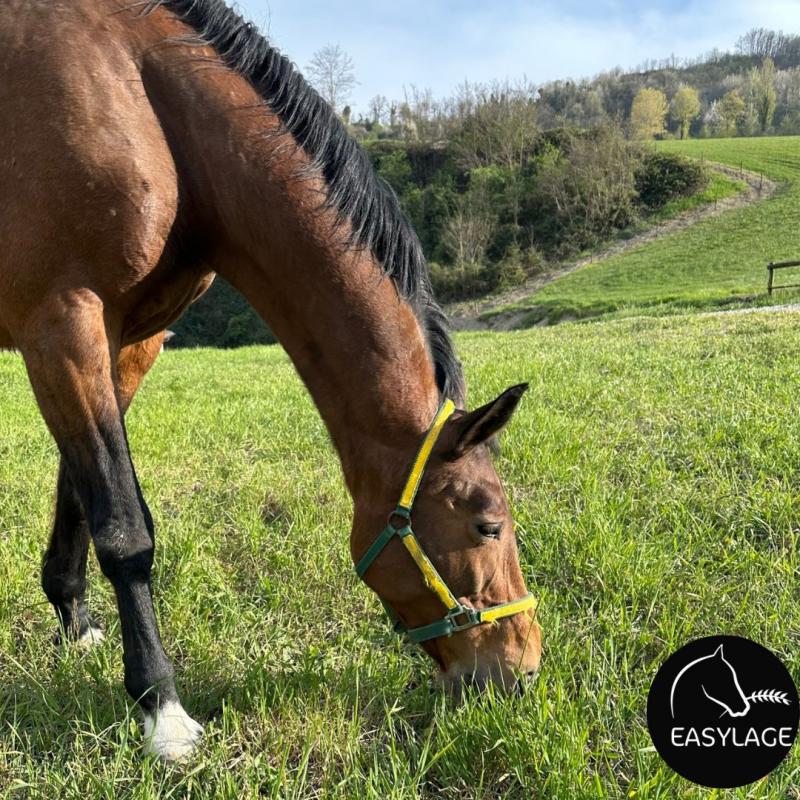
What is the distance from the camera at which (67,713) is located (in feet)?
6.50

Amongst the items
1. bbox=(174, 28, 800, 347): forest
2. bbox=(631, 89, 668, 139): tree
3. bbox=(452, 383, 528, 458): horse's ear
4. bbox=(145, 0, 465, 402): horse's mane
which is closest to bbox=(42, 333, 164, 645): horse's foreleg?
bbox=(145, 0, 465, 402): horse's mane

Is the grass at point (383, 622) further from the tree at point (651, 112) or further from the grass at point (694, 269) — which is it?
the tree at point (651, 112)

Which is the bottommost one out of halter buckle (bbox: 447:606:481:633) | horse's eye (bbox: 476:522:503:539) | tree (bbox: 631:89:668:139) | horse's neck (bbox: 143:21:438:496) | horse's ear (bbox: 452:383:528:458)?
halter buckle (bbox: 447:606:481:633)

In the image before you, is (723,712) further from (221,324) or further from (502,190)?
(502,190)

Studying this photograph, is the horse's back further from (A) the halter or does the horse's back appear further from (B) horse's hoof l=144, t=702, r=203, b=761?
(B) horse's hoof l=144, t=702, r=203, b=761

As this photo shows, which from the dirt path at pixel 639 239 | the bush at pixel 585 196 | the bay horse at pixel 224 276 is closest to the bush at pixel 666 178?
the bush at pixel 585 196

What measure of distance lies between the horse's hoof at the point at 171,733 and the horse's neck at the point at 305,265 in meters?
0.88

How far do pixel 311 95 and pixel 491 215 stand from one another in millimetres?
46558

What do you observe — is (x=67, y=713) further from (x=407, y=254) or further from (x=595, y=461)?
(x=595, y=461)

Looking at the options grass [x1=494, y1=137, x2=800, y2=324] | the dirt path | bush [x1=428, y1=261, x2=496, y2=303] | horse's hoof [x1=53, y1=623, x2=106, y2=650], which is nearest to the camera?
horse's hoof [x1=53, y1=623, x2=106, y2=650]

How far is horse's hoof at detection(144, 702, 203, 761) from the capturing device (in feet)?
5.82

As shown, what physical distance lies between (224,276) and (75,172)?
57 cm

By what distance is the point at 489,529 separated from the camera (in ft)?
6.59

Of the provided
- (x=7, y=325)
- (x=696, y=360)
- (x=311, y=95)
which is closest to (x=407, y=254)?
(x=311, y=95)
